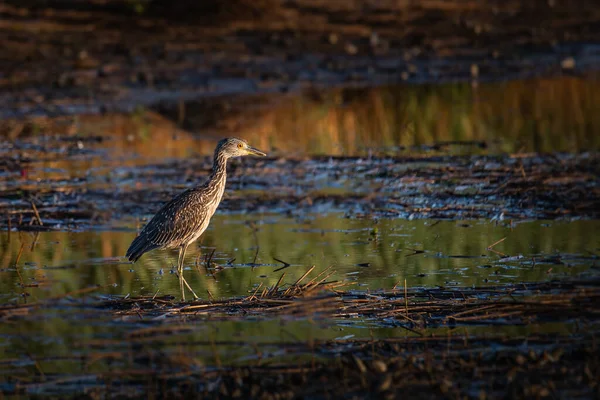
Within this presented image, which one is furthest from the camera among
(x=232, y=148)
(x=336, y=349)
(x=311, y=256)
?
(x=311, y=256)

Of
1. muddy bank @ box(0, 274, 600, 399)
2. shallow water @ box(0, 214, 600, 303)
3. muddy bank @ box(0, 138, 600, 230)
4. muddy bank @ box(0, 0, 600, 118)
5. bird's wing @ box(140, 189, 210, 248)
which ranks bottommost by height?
muddy bank @ box(0, 274, 600, 399)

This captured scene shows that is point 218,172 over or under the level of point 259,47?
under

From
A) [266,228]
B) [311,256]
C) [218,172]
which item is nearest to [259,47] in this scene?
[266,228]

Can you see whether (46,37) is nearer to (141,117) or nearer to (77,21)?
(77,21)

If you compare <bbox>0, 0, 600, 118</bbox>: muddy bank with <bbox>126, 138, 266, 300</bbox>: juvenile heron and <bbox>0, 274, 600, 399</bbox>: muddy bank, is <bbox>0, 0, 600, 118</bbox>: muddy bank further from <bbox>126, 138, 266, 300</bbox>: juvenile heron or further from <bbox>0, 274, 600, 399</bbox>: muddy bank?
<bbox>0, 274, 600, 399</bbox>: muddy bank

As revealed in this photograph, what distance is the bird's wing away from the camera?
385 inches

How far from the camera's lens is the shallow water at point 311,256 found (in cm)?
955

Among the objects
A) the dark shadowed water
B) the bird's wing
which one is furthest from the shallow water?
the bird's wing

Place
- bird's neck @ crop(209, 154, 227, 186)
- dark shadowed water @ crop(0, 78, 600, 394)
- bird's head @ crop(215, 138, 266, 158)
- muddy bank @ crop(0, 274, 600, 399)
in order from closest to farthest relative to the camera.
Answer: muddy bank @ crop(0, 274, 600, 399) < dark shadowed water @ crop(0, 78, 600, 394) < bird's neck @ crop(209, 154, 227, 186) < bird's head @ crop(215, 138, 266, 158)

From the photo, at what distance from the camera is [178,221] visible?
A: 980cm

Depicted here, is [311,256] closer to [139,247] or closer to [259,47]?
[139,247]

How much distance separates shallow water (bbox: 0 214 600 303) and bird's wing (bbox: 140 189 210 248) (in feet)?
1.53

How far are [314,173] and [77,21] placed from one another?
37.7ft

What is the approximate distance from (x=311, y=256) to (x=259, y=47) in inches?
533
